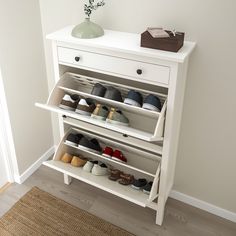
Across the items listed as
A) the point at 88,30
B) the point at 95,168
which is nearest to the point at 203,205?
the point at 95,168

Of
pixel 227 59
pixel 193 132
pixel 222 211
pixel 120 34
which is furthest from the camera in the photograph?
pixel 222 211

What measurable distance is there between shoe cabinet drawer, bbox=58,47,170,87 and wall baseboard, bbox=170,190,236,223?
0.99m

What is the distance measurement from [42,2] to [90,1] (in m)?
0.49

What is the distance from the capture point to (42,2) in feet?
6.45

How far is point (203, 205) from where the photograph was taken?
205cm

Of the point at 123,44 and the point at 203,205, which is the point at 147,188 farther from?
the point at 123,44

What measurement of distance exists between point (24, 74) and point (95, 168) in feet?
2.69

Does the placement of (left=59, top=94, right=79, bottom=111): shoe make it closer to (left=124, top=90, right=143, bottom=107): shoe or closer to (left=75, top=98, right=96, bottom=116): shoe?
(left=75, top=98, right=96, bottom=116): shoe

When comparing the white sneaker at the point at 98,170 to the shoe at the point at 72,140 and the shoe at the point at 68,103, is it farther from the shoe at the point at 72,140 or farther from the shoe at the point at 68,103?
the shoe at the point at 68,103

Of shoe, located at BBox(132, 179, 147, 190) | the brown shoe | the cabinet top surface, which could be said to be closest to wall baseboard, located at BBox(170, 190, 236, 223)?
shoe, located at BBox(132, 179, 147, 190)

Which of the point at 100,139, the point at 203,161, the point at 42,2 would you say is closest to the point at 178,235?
the point at 203,161

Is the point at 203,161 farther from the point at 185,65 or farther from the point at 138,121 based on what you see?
the point at 185,65

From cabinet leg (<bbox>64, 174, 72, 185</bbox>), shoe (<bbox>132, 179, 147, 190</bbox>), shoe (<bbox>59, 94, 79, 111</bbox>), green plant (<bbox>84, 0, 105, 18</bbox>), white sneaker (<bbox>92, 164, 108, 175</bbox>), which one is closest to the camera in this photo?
green plant (<bbox>84, 0, 105, 18</bbox>)

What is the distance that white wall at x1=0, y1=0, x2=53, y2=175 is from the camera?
183cm
